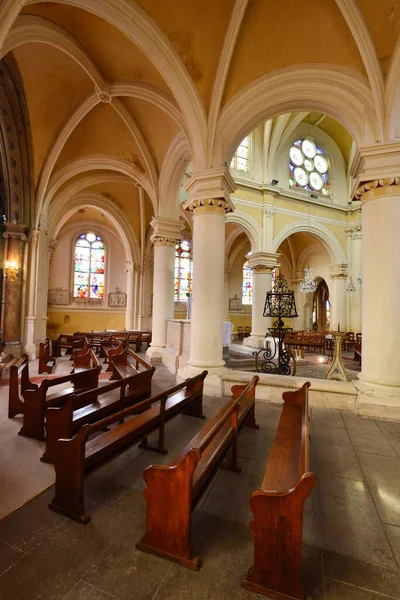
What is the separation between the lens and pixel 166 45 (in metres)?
5.65

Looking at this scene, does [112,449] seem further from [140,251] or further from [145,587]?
[140,251]

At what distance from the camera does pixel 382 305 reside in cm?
489

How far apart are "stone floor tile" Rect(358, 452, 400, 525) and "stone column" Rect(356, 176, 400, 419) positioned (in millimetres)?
1597

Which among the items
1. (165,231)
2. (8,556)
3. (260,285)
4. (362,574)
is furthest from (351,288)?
(8,556)

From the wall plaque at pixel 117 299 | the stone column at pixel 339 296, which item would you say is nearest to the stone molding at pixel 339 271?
the stone column at pixel 339 296

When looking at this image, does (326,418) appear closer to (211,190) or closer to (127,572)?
(127,572)

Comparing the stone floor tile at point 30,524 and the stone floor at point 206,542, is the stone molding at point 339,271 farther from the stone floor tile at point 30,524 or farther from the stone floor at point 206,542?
the stone floor tile at point 30,524

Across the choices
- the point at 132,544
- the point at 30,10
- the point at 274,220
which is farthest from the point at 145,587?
the point at 274,220

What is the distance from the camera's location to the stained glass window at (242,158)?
13.9 meters

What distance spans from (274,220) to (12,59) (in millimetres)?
11184

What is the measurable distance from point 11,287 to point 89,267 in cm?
1066

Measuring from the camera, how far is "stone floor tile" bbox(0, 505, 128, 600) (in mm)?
1678

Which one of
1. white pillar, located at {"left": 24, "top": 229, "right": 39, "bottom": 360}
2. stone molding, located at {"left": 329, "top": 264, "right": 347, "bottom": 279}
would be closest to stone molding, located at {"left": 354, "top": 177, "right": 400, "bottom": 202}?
white pillar, located at {"left": 24, "top": 229, "right": 39, "bottom": 360}

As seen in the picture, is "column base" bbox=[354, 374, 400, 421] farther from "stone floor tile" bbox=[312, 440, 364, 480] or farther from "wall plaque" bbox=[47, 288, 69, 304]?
"wall plaque" bbox=[47, 288, 69, 304]
